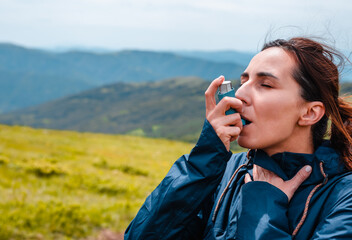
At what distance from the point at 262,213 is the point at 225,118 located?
2.34ft

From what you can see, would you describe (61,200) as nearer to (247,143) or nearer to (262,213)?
(247,143)

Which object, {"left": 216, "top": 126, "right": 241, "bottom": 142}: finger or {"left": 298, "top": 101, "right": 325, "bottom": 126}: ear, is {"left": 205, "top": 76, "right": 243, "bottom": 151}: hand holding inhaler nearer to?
{"left": 216, "top": 126, "right": 241, "bottom": 142}: finger

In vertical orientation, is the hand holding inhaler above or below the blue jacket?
above

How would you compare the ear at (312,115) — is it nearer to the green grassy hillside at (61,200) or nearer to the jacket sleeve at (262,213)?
the jacket sleeve at (262,213)

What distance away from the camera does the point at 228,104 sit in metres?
2.53

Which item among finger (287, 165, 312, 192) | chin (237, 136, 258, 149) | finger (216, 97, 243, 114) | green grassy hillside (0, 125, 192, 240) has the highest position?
finger (216, 97, 243, 114)

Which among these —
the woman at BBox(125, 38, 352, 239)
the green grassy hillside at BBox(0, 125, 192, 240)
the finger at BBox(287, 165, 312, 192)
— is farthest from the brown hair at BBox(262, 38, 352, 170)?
the green grassy hillside at BBox(0, 125, 192, 240)

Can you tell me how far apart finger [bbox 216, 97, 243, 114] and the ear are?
1.72 ft

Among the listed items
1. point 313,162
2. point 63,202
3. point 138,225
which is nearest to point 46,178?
point 63,202

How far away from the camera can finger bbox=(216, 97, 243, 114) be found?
2512mm

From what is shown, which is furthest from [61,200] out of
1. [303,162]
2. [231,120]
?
[303,162]

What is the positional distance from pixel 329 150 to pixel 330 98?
0.40m

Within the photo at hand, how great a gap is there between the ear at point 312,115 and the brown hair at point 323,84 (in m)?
0.05

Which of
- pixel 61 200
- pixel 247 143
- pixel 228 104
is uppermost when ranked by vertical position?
pixel 228 104
